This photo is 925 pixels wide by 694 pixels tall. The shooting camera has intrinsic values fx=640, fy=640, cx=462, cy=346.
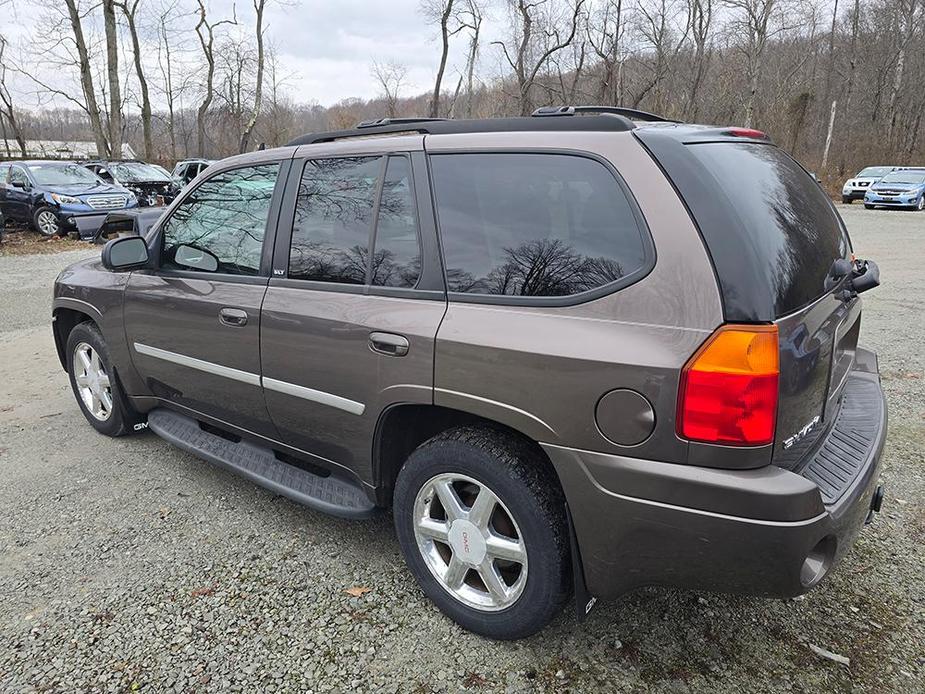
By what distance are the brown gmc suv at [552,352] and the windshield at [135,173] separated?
18010mm

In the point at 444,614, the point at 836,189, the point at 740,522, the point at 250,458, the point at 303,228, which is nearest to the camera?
the point at 740,522

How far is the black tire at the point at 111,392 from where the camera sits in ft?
13.5

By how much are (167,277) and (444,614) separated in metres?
2.32

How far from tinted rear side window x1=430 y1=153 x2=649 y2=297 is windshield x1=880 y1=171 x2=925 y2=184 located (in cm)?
2619

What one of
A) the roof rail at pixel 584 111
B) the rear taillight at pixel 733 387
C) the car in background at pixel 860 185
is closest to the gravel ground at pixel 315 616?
the rear taillight at pixel 733 387

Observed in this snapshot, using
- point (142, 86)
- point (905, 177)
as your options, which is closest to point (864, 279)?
point (905, 177)

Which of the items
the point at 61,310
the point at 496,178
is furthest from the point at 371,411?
the point at 61,310

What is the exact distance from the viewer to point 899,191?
22.1 m

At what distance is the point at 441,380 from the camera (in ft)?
7.57

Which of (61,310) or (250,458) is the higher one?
(61,310)

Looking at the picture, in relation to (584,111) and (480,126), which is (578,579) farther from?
(584,111)

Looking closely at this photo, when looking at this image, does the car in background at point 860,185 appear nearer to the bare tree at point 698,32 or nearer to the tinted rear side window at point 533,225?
the bare tree at point 698,32

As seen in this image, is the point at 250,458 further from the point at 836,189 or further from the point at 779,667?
the point at 836,189

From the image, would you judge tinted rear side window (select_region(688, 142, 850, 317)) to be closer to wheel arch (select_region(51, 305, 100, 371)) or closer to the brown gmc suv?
the brown gmc suv
